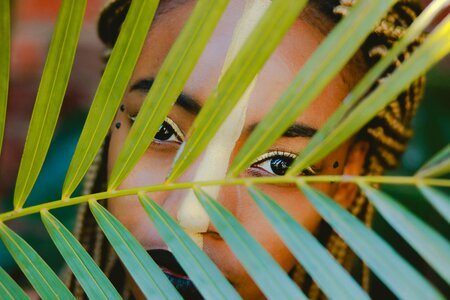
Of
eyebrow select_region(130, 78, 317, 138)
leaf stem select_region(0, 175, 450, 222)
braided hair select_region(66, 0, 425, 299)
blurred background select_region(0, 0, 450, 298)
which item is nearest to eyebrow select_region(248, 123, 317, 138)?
eyebrow select_region(130, 78, 317, 138)

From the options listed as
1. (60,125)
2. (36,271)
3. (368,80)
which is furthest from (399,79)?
(60,125)

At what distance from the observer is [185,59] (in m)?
0.49

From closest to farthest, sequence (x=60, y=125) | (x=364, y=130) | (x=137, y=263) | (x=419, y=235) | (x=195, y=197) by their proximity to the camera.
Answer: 1. (x=419, y=235)
2. (x=137, y=263)
3. (x=195, y=197)
4. (x=364, y=130)
5. (x=60, y=125)

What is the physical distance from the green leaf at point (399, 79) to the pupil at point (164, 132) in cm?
41

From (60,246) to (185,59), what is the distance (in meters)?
0.21

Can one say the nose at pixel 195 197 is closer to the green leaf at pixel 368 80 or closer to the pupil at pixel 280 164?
the pupil at pixel 280 164

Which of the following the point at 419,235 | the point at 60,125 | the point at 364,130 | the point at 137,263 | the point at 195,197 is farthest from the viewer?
the point at 60,125

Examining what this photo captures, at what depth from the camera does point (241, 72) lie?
1.53 ft

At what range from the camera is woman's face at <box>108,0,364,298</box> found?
2.59ft

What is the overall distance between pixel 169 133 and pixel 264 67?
17cm

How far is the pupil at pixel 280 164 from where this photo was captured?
842 mm

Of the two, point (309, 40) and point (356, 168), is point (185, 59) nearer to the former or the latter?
point (309, 40)

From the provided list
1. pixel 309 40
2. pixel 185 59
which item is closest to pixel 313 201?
pixel 185 59

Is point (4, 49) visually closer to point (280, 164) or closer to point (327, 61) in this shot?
point (327, 61)
